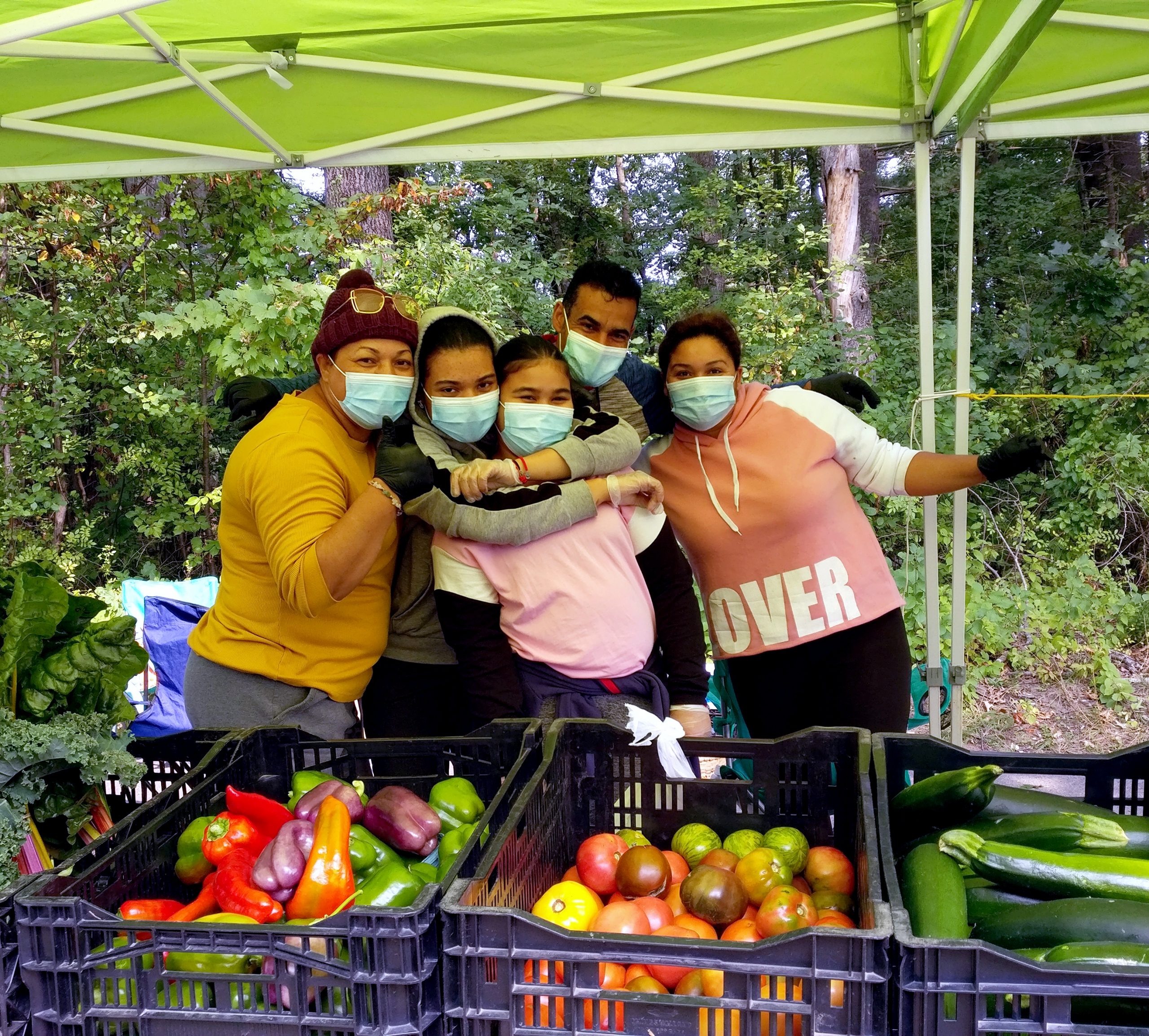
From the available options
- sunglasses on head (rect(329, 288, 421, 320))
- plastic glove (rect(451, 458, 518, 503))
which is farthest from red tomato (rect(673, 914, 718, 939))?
sunglasses on head (rect(329, 288, 421, 320))

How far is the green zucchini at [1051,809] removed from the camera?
1.84 m

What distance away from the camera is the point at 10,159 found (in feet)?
12.7

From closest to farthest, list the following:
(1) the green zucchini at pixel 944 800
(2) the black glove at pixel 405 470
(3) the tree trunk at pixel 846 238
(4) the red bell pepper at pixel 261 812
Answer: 1. (1) the green zucchini at pixel 944 800
2. (4) the red bell pepper at pixel 261 812
3. (2) the black glove at pixel 405 470
4. (3) the tree trunk at pixel 846 238

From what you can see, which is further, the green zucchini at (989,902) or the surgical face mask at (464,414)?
the surgical face mask at (464,414)

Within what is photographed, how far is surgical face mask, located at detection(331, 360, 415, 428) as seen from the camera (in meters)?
2.54

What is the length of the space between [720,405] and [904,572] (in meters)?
4.73

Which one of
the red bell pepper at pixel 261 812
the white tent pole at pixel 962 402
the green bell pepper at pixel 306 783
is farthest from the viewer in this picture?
the white tent pole at pixel 962 402

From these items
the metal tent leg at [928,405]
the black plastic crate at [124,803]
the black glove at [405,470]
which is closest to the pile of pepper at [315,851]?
the black plastic crate at [124,803]

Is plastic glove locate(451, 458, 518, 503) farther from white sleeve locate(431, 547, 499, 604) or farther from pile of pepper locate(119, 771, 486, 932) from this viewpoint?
pile of pepper locate(119, 771, 486, 932)

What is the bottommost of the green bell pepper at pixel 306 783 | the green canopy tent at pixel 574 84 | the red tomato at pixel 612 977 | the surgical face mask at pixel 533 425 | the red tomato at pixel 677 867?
the red tomato at pixel 677 867

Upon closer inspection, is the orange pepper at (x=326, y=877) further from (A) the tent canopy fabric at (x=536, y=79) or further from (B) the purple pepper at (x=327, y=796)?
(A) the tent canopy fabric at (x=536, y=79)

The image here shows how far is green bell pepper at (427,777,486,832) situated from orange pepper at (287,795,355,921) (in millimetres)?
286

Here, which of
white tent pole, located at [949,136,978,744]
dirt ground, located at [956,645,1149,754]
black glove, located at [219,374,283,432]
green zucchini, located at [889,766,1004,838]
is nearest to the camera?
green zucchini, located at [889,766,1004,838]

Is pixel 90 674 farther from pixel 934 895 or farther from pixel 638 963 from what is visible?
pixel 934 895
